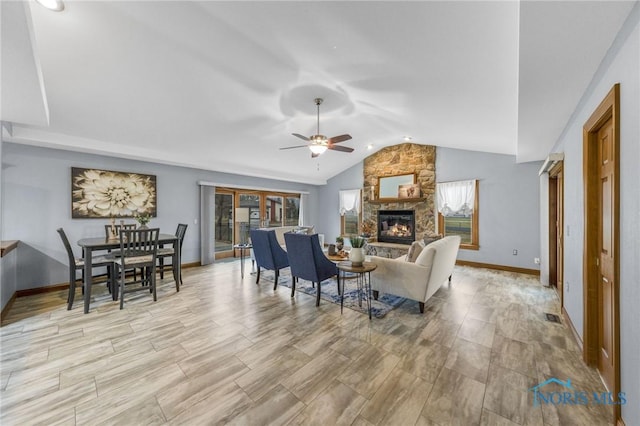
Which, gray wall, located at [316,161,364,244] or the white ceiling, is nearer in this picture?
the white ceiling

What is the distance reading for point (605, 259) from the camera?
182 centimetres

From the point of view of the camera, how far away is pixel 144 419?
153cm

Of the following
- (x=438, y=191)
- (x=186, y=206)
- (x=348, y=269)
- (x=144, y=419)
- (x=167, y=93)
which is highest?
(x=167, y=93)

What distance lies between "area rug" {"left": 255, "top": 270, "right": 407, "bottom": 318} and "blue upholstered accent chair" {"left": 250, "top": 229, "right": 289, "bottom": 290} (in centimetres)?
40

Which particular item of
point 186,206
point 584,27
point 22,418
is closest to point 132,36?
point 22,418

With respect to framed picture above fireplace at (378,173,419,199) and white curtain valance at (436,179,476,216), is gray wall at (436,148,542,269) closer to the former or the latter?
white curtain valance at (436,179,476,216)

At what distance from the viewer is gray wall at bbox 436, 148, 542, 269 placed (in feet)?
16.6

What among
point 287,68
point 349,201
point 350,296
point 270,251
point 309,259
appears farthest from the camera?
point 349,201

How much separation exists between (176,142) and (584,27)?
5268mm

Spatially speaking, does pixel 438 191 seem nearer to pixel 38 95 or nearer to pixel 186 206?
pixel 186 206

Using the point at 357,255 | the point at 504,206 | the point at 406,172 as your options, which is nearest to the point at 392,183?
the point at 406,172

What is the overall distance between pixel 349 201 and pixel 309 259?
4789 millimetres

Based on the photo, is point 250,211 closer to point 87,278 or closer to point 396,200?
point 87,278

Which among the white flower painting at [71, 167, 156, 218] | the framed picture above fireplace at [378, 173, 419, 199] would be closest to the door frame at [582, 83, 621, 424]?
the framed picture above fireplace at [378, 173, 419, 199]
